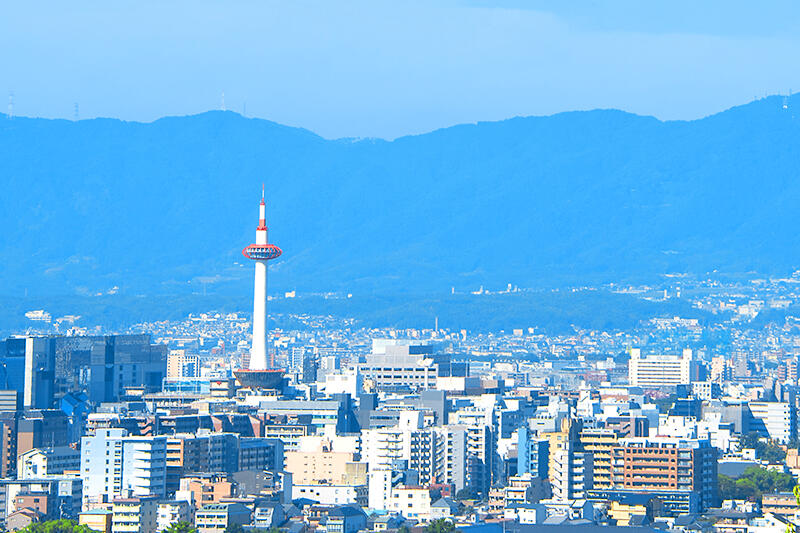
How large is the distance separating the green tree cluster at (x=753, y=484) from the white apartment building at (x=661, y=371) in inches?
3048

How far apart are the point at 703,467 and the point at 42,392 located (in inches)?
1635

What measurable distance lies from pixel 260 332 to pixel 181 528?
63909mm

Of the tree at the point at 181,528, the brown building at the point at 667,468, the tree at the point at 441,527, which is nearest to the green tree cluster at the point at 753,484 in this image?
the brown building at the point at 667,468

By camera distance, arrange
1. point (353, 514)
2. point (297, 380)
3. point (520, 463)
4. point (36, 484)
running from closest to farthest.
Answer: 1. point (353, 514)
2. point (36, 484)
3. point (520, 463)
4. point (297, 380)

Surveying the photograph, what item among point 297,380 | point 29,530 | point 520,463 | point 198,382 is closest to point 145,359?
point 198,382

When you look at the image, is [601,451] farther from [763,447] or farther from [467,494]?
[763,447]

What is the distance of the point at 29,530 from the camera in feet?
183

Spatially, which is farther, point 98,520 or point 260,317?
point 260,317

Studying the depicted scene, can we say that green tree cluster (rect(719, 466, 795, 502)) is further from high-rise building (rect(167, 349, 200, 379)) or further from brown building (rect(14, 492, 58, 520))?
high-rise building (rect(167, 349, 200, 379))

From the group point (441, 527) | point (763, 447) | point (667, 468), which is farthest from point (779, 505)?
point (763, 447)

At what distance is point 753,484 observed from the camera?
74562 millimetres

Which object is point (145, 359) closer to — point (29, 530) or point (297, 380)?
point (297, 380)

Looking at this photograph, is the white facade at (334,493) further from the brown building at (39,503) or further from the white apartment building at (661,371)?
the white apartment building at (661,371)

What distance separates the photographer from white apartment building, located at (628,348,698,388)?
158 meters
